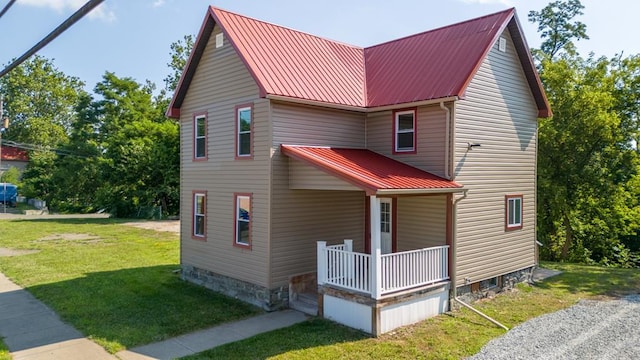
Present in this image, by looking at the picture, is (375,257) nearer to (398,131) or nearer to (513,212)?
(398,131)

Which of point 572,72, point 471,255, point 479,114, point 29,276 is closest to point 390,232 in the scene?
point 471,255

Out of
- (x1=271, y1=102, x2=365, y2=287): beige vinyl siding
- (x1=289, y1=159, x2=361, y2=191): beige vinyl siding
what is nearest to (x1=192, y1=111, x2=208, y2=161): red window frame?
(x1=271, y1=102, x2=365, y2=287): beige vinyl siding

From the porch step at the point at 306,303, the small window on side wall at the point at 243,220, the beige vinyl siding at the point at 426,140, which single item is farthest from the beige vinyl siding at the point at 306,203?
the small window on side wall at the point at 243,220

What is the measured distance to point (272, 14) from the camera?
1512 cm

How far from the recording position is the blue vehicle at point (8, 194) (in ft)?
144

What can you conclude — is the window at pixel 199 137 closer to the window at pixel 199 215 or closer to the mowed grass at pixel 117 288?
the window at pixel 199 215

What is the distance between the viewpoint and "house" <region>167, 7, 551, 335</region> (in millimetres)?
10516

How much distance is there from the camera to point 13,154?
5884cm

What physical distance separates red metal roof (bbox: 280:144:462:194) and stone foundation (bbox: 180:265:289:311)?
11.4 ft

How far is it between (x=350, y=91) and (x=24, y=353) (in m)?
10.1

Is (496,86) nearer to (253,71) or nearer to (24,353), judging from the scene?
(253,71)

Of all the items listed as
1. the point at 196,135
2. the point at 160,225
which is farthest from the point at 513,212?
the point at 160,225

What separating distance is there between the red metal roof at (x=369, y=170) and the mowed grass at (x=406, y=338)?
309 cm

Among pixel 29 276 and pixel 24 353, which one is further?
pixel 29 276
